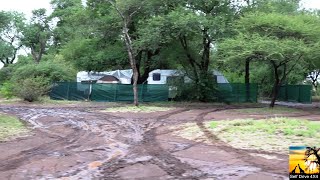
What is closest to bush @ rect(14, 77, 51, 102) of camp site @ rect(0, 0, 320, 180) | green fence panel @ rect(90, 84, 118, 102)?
camp site @ rect(0, 0, 320, 180)

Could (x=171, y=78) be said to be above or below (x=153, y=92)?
above

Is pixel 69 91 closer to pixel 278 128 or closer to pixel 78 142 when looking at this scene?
pixel 78 142

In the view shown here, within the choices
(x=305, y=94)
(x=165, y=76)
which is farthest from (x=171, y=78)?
(x=305, y=94)

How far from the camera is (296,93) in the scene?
3994 cm

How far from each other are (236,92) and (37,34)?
126ft

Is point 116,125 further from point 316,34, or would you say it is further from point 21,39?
A: point 21,39

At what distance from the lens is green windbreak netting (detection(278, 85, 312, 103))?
3841cm

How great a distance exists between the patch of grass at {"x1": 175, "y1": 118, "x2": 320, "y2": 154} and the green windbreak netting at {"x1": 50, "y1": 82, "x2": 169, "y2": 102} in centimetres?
1726

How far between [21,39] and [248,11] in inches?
1633

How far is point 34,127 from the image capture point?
14672mm

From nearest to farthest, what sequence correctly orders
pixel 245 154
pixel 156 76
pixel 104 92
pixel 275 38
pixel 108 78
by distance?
pixel 245 154
pixel 275 38
pixel 104 92
pixel 156 76
pixel 108 78

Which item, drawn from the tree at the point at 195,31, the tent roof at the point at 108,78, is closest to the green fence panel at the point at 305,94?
the tree at the point at 195,31

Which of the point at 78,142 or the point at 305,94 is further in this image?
the point at 305,94

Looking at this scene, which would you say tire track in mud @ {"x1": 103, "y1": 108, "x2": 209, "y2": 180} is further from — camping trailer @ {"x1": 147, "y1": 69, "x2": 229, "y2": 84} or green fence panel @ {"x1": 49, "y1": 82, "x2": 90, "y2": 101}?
green fence panel @ {"x1": 49, "y1": 82, "x2": 90, "y2": 101}
